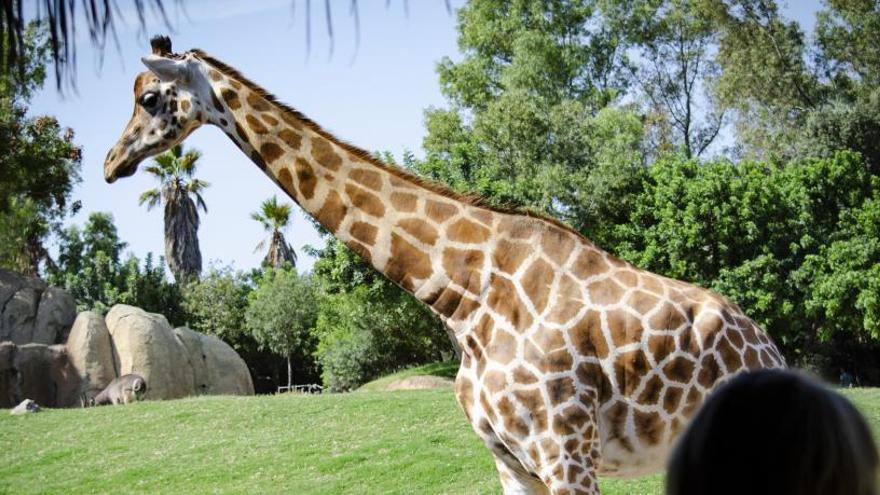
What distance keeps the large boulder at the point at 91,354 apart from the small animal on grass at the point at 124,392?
5.84 ft

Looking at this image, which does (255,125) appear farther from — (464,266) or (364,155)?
(464,266)

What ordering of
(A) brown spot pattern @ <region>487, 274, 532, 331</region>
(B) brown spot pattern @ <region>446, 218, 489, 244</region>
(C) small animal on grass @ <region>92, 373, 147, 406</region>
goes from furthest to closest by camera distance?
(C) small animal on grass @ <region>92, 373, 147, 406</region> < (B) brown spot pattern @ <region>446, 218, 489, 244</region> < (A) brown spot pattern @ <region>487, 274, 532, 331</region>

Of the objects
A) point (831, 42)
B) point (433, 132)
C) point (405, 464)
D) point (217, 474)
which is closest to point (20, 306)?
point (433, 132)

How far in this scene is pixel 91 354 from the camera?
24578 millimetres

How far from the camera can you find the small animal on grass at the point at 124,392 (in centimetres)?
2228

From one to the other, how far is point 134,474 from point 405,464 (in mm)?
3936

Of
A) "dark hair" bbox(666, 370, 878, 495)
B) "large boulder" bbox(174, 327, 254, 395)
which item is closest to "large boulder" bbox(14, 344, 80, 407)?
"large boulder" bbox(174, 327, 254, 395)

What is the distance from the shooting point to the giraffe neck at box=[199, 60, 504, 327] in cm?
548

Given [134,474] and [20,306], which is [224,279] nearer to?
[20,306]

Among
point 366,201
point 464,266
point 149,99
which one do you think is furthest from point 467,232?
point 149,99

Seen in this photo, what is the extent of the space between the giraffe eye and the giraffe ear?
119 mm

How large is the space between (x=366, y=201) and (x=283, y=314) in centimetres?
3584

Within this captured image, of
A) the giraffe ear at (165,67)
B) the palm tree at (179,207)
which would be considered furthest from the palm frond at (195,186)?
the giraffe ear at (165,67)

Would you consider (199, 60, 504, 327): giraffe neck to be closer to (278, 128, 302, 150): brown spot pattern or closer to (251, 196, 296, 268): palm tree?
(278, 128, 302, 150): brown spot pattern
